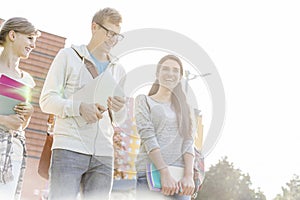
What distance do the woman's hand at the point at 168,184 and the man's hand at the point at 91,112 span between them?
1.13 feet

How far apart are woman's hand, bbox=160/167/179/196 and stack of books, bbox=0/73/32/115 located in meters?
0.57

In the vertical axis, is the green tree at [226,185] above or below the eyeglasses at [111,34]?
above

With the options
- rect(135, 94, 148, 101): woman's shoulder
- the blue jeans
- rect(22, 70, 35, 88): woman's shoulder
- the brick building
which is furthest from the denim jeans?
the brick building

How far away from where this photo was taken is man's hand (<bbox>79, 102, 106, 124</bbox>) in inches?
57.6

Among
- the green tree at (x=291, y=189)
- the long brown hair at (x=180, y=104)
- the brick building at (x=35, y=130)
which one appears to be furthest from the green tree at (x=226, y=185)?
the long brown hair at (x=180, y=104)

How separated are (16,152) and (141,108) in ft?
1.58

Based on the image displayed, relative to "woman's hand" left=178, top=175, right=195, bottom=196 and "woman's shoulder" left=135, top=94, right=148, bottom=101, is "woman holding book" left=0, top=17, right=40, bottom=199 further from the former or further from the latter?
"woman's hand" left=178, top=175, right=195, bottom=196

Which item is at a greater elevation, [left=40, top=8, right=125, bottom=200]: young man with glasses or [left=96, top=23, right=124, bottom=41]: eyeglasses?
[left=96, top=23, right=124, bottom=41]: eyeglasses

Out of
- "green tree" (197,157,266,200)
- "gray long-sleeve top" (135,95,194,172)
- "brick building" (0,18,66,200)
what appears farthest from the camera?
"green tree" (197,157,266,200)

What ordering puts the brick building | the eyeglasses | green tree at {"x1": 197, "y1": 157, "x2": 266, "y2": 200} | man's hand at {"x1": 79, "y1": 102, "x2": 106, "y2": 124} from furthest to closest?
green tree at {"x1": 197, "y1": 157, "x2": 266, "y2": 200} → the brick building → the eyeglasses → man's hand at {"x1": 79, "y1": 102, "x2": 106, "y2": 124}

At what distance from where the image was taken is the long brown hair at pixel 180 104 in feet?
5.65

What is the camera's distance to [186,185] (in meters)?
1.66

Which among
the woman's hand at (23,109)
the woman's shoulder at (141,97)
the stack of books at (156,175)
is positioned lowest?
the stack of books at (156,175)

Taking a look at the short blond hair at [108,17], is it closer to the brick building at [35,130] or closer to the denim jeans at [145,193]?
the denim jeans at [145,193]
